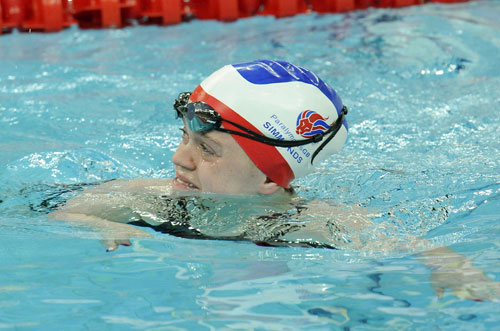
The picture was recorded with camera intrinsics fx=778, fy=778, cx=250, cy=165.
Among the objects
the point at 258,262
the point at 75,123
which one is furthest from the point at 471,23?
the point at 258,262

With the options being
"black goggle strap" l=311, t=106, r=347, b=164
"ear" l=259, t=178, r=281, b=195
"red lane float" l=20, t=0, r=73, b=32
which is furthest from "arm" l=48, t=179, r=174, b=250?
"red lane float" l=20, t=0, r=73, b=32

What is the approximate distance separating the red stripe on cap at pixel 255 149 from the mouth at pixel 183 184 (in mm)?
261

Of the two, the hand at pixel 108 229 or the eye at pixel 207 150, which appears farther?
the eye at pixel 207 150

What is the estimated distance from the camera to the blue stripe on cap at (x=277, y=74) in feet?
10.3

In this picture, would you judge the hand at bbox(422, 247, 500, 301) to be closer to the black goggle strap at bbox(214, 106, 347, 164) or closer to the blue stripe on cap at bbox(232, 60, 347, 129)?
the black goggle strap at bbox(214, 106, 347, 164)

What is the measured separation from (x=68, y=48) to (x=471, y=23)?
3.99 meters

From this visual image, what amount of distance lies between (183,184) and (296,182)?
3.12 feet

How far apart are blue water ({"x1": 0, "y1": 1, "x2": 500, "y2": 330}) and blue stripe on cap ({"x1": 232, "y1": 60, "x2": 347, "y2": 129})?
616 millimetres

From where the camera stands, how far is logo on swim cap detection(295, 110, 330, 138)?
3135 millimetres

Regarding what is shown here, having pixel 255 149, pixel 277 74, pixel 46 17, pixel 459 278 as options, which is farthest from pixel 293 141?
pixel 46 17

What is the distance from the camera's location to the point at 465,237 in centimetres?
311

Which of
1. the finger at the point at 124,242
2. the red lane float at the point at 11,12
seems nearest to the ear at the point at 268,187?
the finger at the point at 124,242

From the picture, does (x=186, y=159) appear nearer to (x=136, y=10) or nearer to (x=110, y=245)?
(x=110, y=245)

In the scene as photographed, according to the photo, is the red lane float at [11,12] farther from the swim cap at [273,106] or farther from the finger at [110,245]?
the finger at [110,245]
